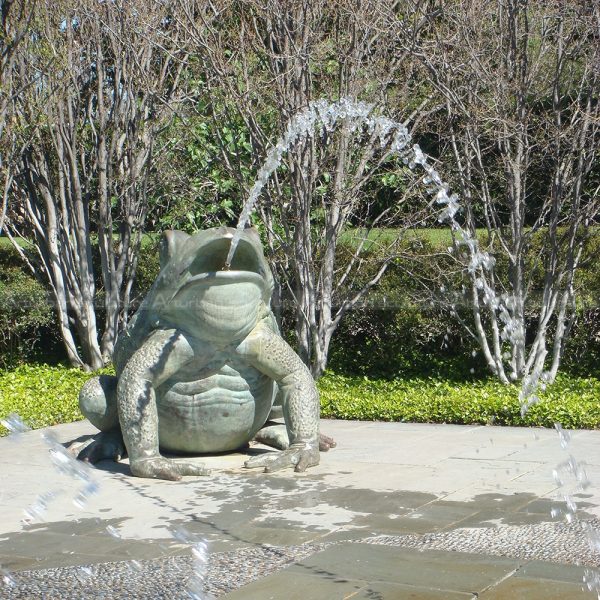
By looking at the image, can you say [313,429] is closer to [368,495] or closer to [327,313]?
[368,495]

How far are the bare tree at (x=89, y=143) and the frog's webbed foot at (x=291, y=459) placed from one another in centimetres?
647

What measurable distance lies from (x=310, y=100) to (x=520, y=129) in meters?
2.35

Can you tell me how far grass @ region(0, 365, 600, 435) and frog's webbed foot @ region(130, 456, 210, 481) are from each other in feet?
9.59

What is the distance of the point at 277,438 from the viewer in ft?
24.8

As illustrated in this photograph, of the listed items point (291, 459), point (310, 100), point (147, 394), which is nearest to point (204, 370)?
point (147, 394)

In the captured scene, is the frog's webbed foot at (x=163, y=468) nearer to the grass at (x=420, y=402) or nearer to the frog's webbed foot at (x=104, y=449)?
the frog's webbed foot at (x=104, y=449)

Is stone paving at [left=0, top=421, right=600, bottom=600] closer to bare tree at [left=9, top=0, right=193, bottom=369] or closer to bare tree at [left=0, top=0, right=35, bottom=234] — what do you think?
bare tree at [left=0, top=0, right=35, bottom=234]

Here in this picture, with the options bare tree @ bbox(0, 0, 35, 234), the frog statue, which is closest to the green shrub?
bare tree @ bbox(0, 0, 35, 234)

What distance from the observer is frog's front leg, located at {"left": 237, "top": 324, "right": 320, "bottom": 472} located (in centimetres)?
684

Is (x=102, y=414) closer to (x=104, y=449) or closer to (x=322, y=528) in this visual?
(x=104, y=449)

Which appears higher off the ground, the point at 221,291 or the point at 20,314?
the point at 221,291

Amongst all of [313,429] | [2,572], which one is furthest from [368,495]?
[2,572]

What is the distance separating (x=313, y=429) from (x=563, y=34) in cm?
556

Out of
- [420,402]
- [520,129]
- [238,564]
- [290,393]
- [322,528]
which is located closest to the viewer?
[238,564]
